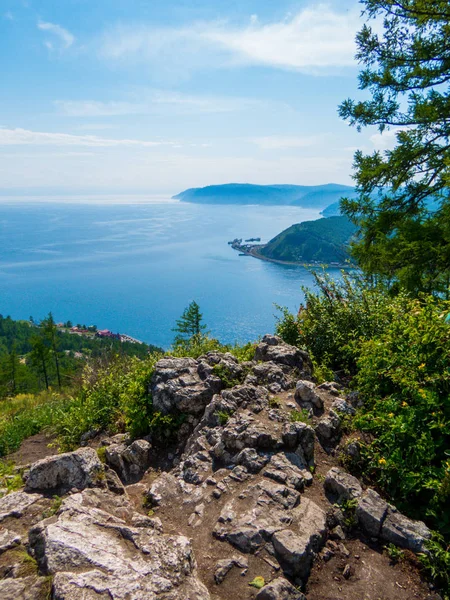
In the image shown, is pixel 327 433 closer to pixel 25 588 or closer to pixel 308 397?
pixel 308 397

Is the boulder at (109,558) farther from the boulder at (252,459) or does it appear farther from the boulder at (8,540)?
the boulder at (252,459)

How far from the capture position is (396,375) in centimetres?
485

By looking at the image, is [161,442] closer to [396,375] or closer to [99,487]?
[99,487]

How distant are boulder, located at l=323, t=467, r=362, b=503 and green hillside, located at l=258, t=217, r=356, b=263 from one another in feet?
412

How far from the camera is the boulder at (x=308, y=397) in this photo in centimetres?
564

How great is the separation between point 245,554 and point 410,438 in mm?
2202

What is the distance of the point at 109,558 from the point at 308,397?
351 cm

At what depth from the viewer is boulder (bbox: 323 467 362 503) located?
4160 mm

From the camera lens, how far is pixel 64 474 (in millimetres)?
4680

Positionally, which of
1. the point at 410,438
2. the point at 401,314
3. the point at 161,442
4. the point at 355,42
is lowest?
the point at 161,442

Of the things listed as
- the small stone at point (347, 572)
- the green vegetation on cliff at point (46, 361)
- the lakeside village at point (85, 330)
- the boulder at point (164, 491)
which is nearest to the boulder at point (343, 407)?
the small stone at point (347, 572)

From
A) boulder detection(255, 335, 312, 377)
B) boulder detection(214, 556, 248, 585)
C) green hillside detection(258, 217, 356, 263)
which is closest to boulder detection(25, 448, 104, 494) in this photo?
boulder detection(214, 556, 248, 585)

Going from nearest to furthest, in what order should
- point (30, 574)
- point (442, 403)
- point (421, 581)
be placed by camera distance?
point (30, 574), point (421, 581), point (442, 403)

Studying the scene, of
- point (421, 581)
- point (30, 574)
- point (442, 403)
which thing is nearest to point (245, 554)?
point (421, 581)
